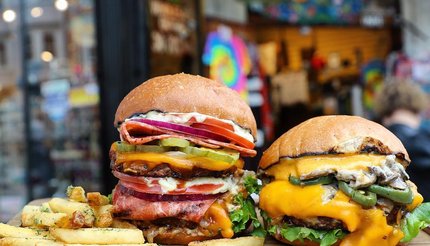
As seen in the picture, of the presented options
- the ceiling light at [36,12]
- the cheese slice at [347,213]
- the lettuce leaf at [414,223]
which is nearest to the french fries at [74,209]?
the cheese slice at [347,213]

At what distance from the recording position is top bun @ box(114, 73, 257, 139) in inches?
114

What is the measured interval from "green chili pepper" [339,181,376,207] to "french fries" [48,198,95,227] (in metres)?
1.15

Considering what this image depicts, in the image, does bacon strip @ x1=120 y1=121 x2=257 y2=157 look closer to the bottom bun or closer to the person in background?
the bottom bun

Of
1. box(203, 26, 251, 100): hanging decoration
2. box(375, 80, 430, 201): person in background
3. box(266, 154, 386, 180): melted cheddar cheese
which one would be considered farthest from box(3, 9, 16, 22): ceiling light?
box(266, 154, 386, 180): melted cheddar cheese

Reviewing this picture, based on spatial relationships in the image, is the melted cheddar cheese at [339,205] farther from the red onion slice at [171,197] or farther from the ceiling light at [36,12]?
the ceiling light at [36,12]

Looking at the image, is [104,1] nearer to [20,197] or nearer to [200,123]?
[20,197]

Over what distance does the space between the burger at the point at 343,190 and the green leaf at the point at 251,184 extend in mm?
211

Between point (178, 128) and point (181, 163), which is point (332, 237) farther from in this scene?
point (178, 128)

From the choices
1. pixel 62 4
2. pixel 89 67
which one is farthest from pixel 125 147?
pixel 62 4

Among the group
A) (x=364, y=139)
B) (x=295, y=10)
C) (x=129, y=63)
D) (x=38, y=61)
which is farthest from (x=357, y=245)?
(x=295, y=10)

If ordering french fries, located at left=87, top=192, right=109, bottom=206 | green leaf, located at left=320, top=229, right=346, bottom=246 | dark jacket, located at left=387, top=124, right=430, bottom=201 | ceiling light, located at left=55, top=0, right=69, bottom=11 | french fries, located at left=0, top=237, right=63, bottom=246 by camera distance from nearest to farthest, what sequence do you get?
french fries, located at left=0, top=237, right=63, bottom=246, green leaf, located at left=320, top=229, right=346, bottom=246, french fries, located at left=87, top=192, right=109, bottom=206, dark jacket, located at left=387, top=124, right=430, bottom=201, ceiling light, located at left=55, top=0, right=69, bottom=11

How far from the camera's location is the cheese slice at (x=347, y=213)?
2613mm

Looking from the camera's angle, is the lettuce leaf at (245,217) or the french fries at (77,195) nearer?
the lettuce leaf at (245,217)

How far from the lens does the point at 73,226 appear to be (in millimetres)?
2631
